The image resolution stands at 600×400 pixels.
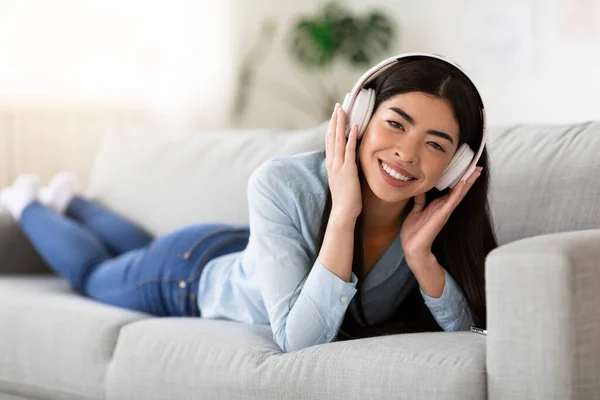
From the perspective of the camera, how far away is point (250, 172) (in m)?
2.50

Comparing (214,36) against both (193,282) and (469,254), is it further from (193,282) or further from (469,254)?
(469,254)

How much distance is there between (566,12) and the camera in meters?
3.94

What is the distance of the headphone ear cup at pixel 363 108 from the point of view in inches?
62.3

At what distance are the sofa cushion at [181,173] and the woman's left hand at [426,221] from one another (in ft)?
2.27

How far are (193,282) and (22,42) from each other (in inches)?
92.9

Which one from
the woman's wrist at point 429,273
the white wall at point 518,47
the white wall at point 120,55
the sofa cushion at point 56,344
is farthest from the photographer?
the white wall at point 120,55

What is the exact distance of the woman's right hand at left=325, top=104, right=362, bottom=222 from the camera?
1574 mm

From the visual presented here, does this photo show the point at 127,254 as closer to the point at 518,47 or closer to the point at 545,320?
the point at 545,320

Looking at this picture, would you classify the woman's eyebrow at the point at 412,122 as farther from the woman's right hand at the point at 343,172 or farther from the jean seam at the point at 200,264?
the jean seam at the point at 200,264

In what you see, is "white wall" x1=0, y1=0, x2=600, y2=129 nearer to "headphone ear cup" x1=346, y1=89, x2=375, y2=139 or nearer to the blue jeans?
the blue jeans

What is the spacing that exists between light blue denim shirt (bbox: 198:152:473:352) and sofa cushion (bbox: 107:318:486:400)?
53 mm

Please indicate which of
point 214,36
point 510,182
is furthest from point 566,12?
point 510,182

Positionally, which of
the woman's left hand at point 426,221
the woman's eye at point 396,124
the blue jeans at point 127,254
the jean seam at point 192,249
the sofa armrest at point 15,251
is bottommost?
the sofa armrest at point 15,251

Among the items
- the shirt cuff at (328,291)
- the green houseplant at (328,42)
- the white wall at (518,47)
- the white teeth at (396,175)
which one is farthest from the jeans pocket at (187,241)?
the green houseplant at (328,42)
